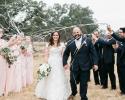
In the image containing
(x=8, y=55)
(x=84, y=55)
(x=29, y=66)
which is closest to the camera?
(x=84, y=55)

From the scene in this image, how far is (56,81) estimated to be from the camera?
12023 millimetres

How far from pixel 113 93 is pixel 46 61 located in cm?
277

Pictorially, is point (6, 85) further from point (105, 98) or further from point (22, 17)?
point (22, 17)

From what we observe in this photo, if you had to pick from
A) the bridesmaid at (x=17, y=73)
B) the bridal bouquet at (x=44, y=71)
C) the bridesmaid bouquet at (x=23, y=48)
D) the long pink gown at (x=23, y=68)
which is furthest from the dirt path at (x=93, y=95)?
the bridesmaid bouquet at (x=23, y=48)

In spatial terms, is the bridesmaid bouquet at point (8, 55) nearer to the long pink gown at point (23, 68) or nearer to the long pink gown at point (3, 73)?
the long pink gown at point (3, 73)

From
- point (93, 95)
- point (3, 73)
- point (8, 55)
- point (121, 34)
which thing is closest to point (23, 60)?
point (3, 73)

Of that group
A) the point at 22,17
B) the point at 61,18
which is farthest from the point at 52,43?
the point at 61,18

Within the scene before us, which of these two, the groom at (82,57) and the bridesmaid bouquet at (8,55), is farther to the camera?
the bridesmaid bouquet at (8,55)

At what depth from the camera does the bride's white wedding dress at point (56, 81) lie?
1195 cm

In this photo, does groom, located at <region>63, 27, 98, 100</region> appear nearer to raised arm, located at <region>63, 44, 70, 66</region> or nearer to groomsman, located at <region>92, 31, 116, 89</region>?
raised arm, located at <region>63, 44, 70, 66</region>

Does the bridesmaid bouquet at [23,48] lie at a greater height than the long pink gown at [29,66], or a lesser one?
greater

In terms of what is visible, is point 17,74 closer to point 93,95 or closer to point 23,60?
point 23,60

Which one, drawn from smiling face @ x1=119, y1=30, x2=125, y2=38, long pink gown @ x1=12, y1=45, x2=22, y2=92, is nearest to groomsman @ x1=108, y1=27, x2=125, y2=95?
smiling face @ x1=119, y1=30, x2=125, y2=38

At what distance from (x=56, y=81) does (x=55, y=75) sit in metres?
0.18
